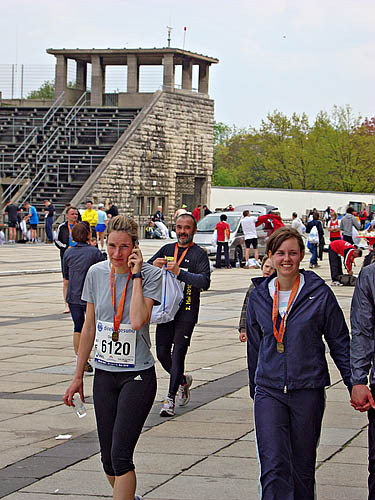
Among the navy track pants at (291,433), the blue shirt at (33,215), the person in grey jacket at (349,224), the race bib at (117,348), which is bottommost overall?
the blue shirt at (33,215)

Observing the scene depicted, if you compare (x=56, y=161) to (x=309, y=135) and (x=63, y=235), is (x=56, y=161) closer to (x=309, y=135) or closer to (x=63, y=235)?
(x=63, y=235)

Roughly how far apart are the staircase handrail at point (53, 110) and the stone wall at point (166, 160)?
4894mm

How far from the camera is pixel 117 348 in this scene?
5281 millimetres

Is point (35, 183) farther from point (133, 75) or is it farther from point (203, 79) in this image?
point (203, 79)

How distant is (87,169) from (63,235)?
32030 mm

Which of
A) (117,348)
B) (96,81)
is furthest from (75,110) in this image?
(117,348)

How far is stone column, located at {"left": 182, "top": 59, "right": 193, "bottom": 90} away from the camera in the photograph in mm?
54719

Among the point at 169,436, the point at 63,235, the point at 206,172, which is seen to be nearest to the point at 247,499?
the point at 169,436

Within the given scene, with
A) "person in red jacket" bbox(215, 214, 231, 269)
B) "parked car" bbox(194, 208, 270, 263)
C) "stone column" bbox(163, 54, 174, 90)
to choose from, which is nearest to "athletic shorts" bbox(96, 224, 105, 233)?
"parked car" bbox(194, 208, 270, 263)

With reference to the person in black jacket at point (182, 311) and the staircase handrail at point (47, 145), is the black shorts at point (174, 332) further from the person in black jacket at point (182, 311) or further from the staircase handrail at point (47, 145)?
the staircase handrail at point (47, 145)

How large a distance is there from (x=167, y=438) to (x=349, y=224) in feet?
67.7

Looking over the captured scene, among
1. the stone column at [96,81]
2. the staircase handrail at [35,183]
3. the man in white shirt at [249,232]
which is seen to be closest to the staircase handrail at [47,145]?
the staircase handrail at [35,183]

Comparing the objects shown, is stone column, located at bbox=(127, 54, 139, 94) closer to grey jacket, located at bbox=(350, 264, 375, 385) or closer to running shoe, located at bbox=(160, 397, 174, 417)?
running shoe, located at bbox=(160, 397, 174, 417)

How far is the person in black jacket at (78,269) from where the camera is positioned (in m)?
10.4
